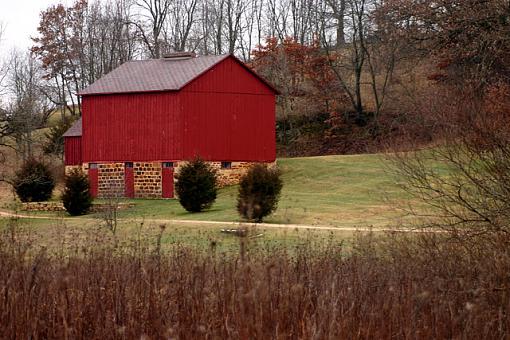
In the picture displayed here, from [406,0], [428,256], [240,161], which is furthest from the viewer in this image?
[240,161]

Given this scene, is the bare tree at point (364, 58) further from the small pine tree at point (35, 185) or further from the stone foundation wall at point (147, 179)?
the small pine tree at point (35, 185)

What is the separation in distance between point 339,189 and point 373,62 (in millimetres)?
24807

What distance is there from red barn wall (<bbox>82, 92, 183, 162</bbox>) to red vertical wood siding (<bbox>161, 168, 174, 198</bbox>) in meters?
0.63

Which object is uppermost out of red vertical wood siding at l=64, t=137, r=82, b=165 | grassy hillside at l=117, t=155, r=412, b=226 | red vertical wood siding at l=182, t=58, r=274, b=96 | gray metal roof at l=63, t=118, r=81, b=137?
red vertical wood siding at l=182, t=58, r=274, b=96

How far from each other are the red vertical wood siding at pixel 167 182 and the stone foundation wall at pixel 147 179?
0.68 feet

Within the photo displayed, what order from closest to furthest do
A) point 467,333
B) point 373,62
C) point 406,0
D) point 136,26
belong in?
point 467,333 < point 406,0 < point 373,62 < point 136,26

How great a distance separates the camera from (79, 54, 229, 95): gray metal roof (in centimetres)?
3912

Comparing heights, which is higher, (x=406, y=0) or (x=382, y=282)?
(x=406, y=0)

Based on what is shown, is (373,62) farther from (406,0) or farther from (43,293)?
(43,293)

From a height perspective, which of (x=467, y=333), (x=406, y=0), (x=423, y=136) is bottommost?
(x=467, y=333)

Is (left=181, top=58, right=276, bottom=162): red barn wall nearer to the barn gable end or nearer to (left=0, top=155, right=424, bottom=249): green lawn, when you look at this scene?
the barn gable end

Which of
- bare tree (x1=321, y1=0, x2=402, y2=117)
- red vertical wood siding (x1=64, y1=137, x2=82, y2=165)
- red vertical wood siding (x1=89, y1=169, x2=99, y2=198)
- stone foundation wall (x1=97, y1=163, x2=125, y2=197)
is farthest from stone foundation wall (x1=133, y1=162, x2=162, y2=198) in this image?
Answer: bare tree (x1=321, y1=0, x2=402, y2=117)

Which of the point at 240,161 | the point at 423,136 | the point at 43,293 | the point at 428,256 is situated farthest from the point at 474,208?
the point at 240,161

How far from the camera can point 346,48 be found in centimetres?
6097
